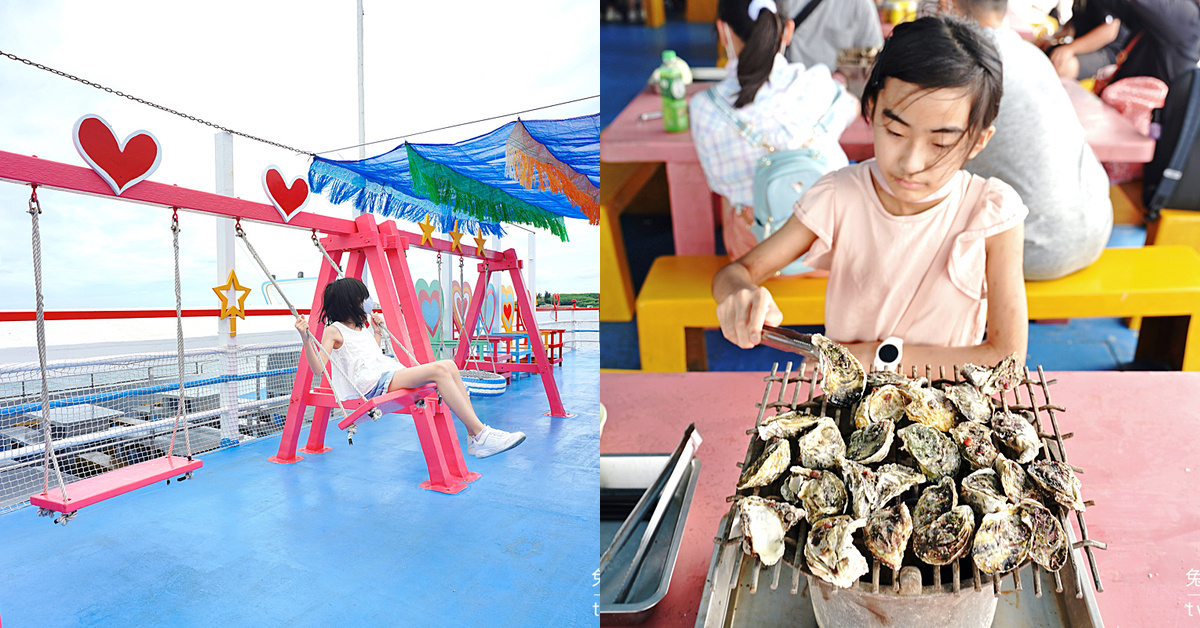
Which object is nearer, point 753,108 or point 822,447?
point 822,447

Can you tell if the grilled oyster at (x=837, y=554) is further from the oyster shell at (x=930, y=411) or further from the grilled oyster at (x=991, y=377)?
the grilled oyster at (x=991, y=377)

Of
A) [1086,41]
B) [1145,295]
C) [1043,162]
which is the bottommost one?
[1145,295]

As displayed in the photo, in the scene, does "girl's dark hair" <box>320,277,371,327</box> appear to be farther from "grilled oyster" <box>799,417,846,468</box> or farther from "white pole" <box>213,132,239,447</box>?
"grilled oyster" <box>799,417,846,468</box>

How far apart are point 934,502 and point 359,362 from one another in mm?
2559

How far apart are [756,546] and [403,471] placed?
2716 mm

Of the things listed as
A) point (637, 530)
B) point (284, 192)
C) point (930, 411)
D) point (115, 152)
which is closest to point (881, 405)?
point (930, 411)

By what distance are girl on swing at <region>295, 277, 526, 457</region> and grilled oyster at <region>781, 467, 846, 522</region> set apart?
2325 mm

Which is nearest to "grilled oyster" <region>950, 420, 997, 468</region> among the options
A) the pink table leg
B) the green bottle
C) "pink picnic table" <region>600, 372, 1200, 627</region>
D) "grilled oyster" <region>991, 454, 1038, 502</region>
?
"grilled oyster" <region>991, 454, 1038, 502</region>

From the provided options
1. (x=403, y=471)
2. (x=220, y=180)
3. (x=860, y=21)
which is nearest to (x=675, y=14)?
(x=860, y=21)

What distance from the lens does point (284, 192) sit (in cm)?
254

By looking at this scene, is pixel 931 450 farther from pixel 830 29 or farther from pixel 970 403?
pixel 830 29

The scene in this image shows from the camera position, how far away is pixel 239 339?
3791mm

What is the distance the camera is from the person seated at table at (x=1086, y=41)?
122 cm

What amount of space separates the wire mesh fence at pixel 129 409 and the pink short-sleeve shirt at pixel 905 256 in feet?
7.38
